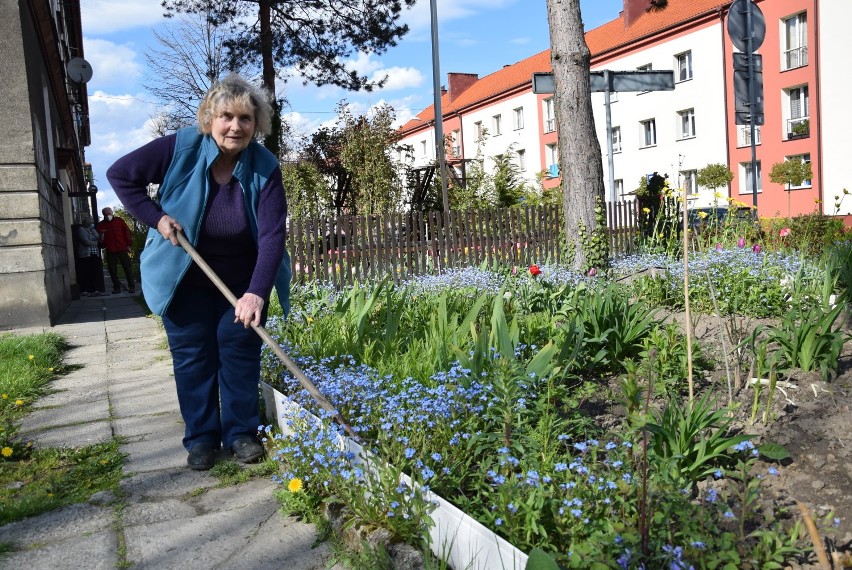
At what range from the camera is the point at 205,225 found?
10.9ft

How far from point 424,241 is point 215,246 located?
7.26 metres

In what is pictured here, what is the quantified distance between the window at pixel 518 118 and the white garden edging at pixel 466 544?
138 feet

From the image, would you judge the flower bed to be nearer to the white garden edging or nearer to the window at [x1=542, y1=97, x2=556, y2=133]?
the white garden edging

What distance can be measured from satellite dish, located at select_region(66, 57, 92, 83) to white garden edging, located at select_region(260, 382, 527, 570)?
14843 mm

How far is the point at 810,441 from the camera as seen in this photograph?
2.77m

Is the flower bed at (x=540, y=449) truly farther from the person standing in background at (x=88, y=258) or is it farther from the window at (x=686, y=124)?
the window at (x=686, y=124)

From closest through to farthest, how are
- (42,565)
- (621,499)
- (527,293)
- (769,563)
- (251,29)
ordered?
(769,563)
(621,499)
(42,565)
(527,293)
(251,29)

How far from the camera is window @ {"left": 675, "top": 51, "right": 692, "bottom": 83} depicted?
3106cm

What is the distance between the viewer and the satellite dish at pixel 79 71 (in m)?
14.8

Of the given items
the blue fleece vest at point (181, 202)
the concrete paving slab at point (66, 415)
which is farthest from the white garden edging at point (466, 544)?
the concrete paving slab at point (66, 415)

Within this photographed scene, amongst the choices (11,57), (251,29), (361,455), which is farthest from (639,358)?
(251,29)

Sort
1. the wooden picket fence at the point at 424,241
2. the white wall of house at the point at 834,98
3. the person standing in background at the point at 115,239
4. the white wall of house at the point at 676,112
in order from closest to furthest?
1. the wooden picket fence at the point at 424,241
2. the person standing in background at the point at 115,239
3. the white wall of house at the point at 834,98
4. the white wall of house at the point at 676,112

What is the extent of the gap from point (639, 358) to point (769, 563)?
7.30ft

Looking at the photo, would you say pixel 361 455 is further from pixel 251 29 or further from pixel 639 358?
pixel 251 29
